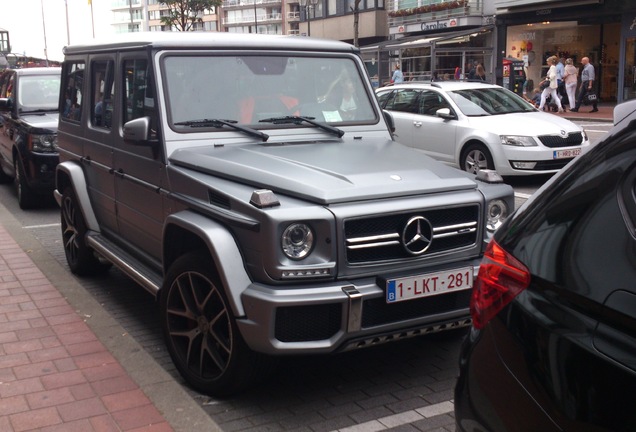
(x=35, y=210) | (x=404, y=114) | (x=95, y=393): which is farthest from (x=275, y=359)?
(x=404, y=114)

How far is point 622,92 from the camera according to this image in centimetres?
2812

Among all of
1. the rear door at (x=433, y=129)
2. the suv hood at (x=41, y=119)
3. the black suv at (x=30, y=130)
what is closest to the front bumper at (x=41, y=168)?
the black suv at (x=30, y=130)

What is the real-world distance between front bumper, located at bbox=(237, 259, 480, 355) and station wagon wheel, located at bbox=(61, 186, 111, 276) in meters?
3.13

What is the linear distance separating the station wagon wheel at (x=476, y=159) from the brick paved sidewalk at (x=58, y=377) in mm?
7544

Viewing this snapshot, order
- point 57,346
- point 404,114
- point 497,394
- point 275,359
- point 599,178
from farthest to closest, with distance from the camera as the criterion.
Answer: point 404,114 < point 57,346 < point 275,359 < point 497,394 < point 599,178

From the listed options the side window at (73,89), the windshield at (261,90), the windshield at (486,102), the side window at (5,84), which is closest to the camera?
the windshield at (261,90)

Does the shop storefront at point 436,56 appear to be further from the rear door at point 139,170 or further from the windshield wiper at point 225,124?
the windshield wiper at point 225,124

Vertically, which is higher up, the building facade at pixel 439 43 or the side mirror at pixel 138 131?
the building facade at pixel 439 43

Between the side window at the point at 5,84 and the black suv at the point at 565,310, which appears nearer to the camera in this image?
the black suv at the point at 565,310

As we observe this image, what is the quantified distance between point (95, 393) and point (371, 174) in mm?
1979

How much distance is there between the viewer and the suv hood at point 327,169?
12.8 ft

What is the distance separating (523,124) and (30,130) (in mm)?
7232

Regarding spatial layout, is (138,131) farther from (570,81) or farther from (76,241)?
(570,81)

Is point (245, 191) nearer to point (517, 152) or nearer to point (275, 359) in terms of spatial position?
point (275, 359)
